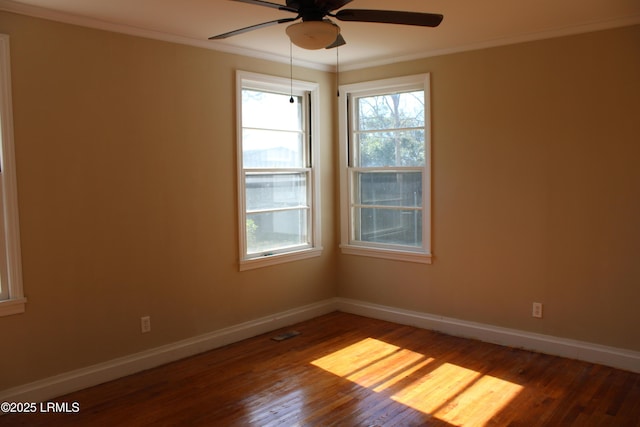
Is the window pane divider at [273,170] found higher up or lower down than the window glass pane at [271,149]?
lower down

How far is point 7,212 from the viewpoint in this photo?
3.19 m

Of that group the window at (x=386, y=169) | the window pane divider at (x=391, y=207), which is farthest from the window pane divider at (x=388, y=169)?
the window pane divider at (x=391, y=207)

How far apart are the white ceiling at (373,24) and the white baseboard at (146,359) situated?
2.34 metres

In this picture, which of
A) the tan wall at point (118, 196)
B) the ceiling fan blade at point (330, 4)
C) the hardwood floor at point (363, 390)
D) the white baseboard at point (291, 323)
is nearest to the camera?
the ceiling fan blade at point (330, 4)

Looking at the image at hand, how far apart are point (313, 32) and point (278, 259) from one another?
2728 millimetres

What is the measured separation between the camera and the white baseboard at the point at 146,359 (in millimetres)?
3311

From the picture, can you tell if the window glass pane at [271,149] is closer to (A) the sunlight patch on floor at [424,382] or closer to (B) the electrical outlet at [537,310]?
(A) the sunlight patch on floor at [424,382]

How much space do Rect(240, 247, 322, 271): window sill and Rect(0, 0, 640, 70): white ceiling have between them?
1.79 metres

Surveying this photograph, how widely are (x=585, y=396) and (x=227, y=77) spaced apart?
351 cm

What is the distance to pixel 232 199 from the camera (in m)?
4.42

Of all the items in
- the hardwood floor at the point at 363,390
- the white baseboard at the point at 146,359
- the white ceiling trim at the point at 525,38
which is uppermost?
the white ceiling trim at the point at 525,38

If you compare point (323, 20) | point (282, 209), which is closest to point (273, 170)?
point (282, 209)

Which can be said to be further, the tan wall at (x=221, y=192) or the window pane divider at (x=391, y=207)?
the window pane divider at (x=391, y=207)

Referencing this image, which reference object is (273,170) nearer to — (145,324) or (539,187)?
(145,324)
